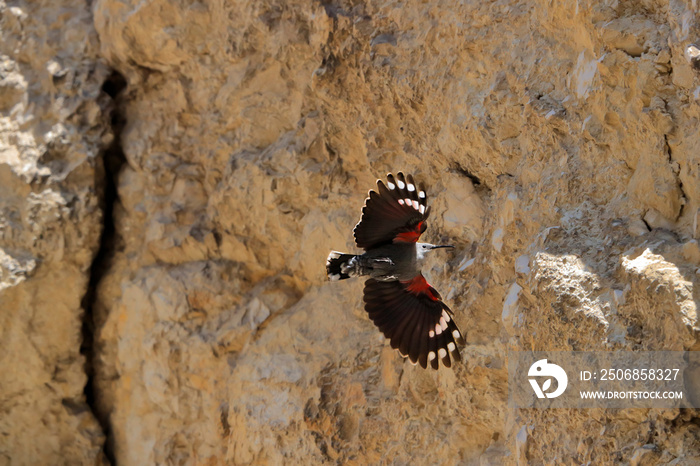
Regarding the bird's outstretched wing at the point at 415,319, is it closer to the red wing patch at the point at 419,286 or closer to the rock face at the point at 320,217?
A: the red wing patch at the point at 419,286

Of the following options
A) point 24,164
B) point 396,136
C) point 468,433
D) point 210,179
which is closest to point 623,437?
point 468,433

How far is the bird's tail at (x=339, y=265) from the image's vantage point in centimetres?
307

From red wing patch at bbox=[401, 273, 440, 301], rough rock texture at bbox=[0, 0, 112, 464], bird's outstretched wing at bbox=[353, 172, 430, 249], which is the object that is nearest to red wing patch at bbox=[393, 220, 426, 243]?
bird's outstretched wing at bbox=[353, 172, 430, 249]

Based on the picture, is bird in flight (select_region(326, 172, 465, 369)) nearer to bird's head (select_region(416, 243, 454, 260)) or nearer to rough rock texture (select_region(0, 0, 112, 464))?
bird's head (select_region(416, 243, 454, 260))

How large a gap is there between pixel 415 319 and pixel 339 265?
A: 1.27 feet

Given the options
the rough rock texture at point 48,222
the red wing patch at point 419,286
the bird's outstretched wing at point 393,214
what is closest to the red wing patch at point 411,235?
the bird's outstretched wing at point 393,214

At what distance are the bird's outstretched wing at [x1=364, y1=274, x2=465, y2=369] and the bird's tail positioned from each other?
0.38ft

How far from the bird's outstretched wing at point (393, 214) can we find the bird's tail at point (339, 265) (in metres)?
0.10

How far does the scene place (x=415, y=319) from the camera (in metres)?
2.96

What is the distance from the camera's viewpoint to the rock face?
2.36 meters

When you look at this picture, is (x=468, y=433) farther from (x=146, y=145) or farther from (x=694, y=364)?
(x=146, y=145)

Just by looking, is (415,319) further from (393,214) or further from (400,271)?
(393,214)

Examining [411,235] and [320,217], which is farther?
[320,217]

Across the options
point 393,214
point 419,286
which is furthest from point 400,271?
point 393,214
